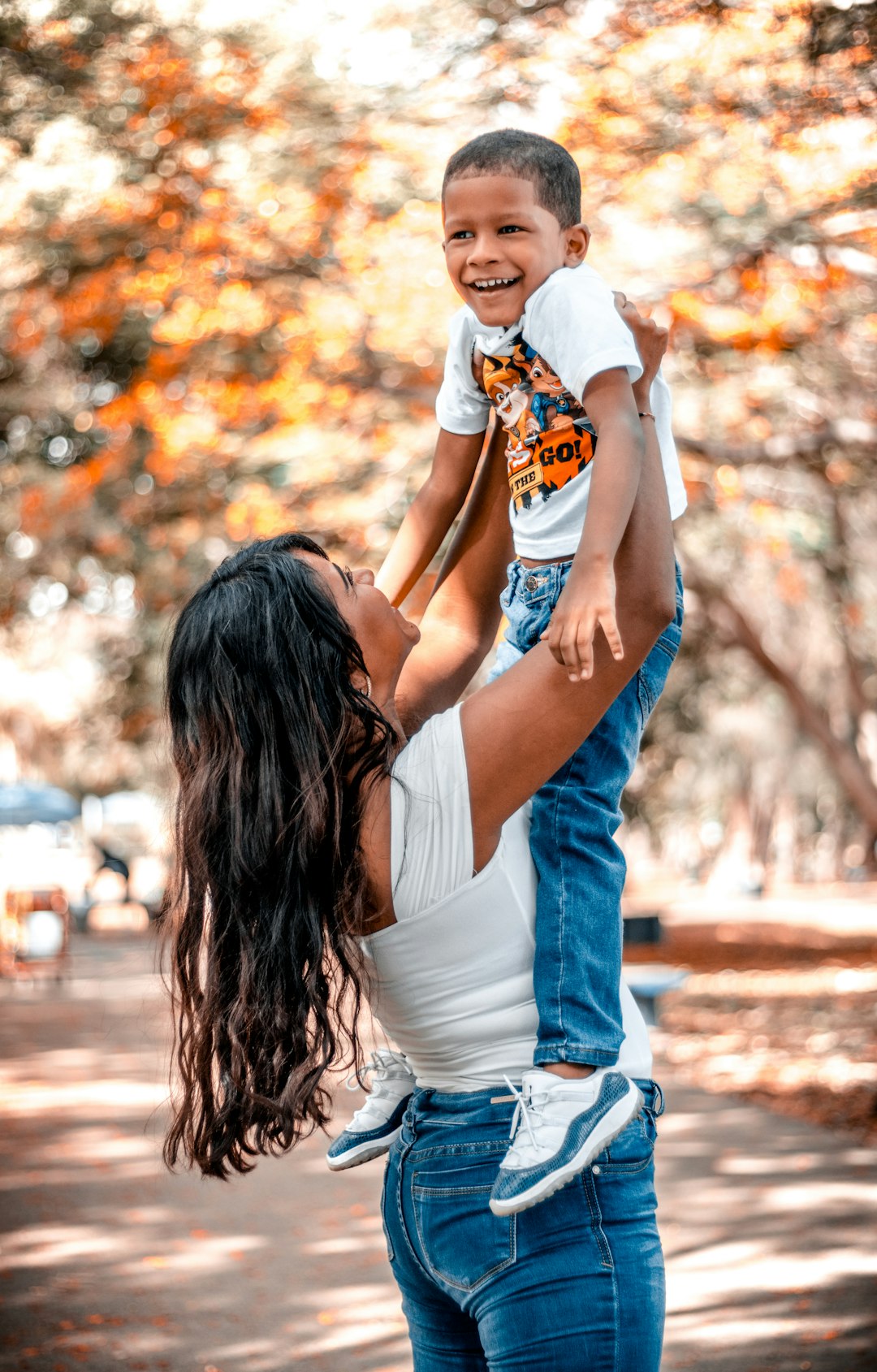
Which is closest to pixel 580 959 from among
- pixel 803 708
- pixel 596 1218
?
pixel 596 1218

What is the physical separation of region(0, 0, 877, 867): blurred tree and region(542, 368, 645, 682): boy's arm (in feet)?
18.2

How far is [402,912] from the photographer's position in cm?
183

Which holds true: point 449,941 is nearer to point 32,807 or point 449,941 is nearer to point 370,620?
point 370,620

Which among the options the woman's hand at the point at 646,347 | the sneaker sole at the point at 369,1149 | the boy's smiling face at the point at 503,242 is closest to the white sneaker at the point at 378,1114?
the sneaker sole at the point at 369,1149

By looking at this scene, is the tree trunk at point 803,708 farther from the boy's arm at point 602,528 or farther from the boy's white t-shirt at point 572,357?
the boy's arm at point 602,528

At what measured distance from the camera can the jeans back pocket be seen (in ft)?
5.85

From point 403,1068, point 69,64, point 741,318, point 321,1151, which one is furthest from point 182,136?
point 403,1068

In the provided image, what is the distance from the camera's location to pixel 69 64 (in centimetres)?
966

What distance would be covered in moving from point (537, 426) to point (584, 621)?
66cm

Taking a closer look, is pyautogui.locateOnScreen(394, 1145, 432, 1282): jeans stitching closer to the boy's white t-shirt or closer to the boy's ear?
the boy's white t-shirt

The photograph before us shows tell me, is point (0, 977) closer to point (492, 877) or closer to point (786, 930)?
point (786, 930)

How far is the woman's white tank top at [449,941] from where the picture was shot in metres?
1.80

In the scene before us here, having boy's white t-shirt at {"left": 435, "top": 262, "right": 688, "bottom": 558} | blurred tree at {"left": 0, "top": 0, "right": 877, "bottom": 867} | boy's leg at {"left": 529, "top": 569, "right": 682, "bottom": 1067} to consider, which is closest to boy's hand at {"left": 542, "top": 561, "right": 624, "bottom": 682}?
boy's leg at {"left": 529, "top": 569, "right": 682, "bottom": 1067}

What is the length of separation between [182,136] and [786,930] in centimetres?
1816
